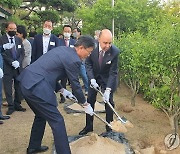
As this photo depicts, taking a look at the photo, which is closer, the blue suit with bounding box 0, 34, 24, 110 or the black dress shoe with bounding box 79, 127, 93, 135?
the black dress shoe with bounding box 79, 127, 93, 135

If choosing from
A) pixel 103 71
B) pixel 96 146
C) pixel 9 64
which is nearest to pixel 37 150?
pixel 96 146

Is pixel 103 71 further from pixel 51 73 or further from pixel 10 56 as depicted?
pixel 10 56

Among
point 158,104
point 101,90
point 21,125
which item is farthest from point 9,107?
point 158,104

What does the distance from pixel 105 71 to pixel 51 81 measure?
1409 millimetres

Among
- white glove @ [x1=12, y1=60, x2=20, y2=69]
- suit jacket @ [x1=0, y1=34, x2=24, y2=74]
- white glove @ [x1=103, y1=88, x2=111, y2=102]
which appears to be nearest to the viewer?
white glove @ [x1=103, y1=88, x2=111, y2=102]

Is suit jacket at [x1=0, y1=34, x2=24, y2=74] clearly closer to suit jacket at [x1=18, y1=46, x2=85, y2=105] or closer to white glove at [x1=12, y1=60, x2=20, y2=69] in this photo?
white glove at [x1=12, y1=60, x2=20, y2=69]

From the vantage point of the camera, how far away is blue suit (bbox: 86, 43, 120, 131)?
4371 mm

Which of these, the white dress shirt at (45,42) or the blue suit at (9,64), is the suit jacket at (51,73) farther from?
the white dress shirt at (45,42)

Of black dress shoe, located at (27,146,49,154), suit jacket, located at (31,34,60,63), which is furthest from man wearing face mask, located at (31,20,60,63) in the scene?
black dress shoe, located at (27,146,49,154)

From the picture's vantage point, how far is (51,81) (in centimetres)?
330

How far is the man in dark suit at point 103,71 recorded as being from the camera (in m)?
4.29

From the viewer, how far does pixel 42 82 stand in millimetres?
3232

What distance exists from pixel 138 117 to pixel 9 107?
2.56 m

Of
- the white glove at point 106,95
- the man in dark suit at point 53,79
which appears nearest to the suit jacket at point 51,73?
the man in dark suit at point 53,79
